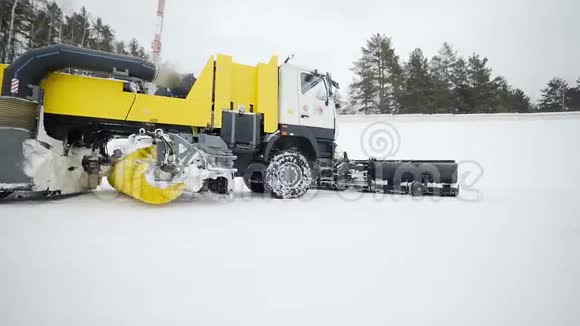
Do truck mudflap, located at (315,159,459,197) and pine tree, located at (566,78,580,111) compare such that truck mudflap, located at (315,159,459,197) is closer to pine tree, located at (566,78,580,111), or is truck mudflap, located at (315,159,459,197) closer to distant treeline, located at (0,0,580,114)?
distant treeline, located at (0,0,580,114)

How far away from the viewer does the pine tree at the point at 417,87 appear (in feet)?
92.9

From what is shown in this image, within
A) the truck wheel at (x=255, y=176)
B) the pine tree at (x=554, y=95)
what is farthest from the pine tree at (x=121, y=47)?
the pine tree at (x=554, y=95)

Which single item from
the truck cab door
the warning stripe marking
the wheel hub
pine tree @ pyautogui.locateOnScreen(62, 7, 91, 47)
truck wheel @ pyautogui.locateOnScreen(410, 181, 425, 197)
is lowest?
truck wheel @ pyautogui.locateOnScreen(410, 181, 425, 197)

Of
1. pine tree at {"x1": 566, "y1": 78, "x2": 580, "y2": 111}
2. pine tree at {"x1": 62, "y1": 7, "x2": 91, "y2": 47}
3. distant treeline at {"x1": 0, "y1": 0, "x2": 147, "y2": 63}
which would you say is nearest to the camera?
distant treeline at {"x1": 0, "y1": 0, "x2": 147, "y2": 63}

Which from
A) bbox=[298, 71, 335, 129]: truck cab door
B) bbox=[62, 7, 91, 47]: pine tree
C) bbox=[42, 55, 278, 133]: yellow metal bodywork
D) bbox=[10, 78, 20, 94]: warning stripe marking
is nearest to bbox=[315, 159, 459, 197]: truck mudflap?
bbox=[298, 71, 335, 129]: truck cab door

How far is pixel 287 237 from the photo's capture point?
2.42m

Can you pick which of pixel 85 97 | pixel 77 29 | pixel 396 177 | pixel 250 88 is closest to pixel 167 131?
pixel 85 97

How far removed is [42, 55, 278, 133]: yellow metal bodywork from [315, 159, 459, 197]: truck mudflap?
2.06 m

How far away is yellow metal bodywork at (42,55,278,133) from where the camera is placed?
3803 mm

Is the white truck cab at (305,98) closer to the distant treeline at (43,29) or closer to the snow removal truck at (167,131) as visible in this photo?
the snow removal truck at (167,131)

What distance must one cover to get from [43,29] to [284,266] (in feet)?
96.9

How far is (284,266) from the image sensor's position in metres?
1.76

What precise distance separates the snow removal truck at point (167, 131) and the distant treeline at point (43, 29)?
20.3m

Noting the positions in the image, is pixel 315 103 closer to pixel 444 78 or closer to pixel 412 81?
pixel 412 81
